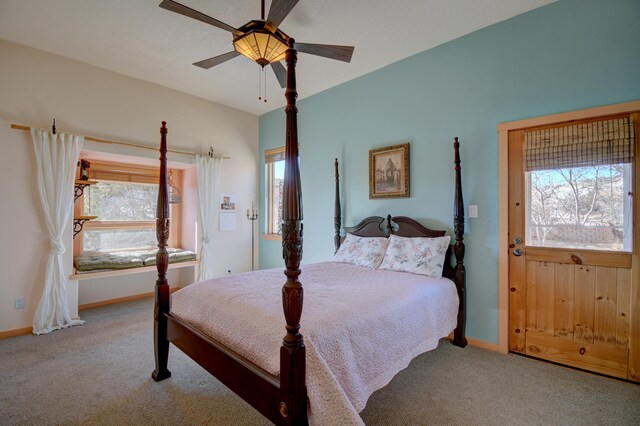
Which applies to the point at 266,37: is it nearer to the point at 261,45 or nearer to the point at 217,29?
the point at 261,45

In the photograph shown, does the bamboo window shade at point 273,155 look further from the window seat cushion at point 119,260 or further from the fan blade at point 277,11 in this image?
the fan blade at point 277,11

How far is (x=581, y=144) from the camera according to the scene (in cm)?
239

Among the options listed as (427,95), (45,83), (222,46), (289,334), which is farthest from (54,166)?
(427,95)

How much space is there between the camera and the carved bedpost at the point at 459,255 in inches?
112

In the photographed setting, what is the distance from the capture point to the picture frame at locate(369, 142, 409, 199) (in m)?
3.40

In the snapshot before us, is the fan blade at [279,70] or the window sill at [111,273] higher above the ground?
the fan blade at [279,70]

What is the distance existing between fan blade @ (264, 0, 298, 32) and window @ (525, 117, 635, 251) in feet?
7.50

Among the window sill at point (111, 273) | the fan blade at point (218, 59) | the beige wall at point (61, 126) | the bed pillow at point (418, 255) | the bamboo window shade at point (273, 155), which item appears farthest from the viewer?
the bamboo window shade at point (273, 155)

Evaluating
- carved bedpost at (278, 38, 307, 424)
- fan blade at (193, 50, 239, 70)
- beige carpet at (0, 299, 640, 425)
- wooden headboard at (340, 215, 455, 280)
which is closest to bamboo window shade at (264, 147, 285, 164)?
wooden headboard at (340, 215, 455, 280)

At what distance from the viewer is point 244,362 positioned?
1549 mm

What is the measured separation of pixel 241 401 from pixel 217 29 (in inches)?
126

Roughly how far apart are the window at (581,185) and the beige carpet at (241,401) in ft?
3.60

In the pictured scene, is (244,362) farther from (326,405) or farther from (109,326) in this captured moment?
(109,326)

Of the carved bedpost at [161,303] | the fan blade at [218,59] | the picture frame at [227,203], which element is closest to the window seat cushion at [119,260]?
the picture frame at [227,203]
